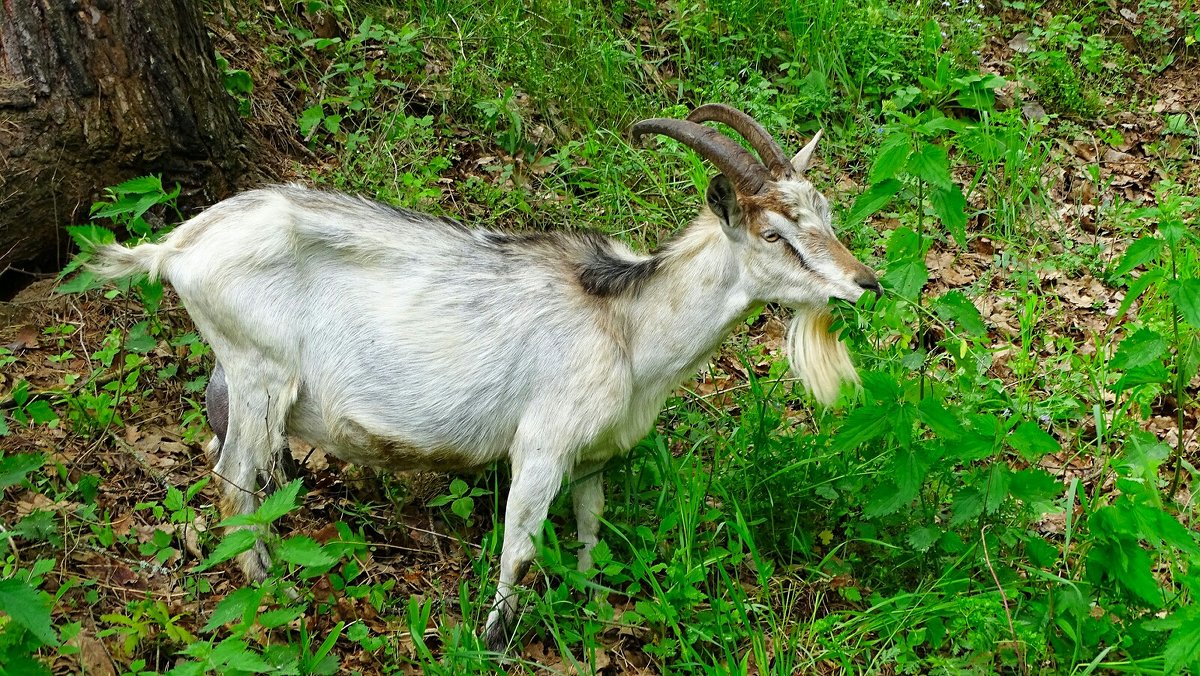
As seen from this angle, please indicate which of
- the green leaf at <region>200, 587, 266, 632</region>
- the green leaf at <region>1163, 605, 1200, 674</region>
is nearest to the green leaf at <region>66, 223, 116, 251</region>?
the green leaf at <region>200, 587, 266, 632</region>

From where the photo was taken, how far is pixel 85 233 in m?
4.10


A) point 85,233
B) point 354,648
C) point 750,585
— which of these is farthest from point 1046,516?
point 85,233

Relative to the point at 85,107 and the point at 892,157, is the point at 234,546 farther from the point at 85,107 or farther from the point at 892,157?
the point at 85,107

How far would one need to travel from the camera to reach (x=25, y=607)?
2412mm

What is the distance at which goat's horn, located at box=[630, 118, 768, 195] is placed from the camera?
3.50 meters

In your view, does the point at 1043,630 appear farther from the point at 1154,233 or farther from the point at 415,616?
the point at 1154,233

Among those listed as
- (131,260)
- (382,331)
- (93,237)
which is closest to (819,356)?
(382,331)

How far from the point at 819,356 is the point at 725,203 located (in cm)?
66

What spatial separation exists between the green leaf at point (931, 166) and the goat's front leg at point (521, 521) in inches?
59.1

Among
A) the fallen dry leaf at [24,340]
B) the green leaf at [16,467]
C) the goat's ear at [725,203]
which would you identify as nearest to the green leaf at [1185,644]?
the goat's ear at [725,203]

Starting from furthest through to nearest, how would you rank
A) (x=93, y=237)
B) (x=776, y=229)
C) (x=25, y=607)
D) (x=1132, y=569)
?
(x=93, y=237) < (x=776, y=229) < (x=1132, y=569) < (x=25, y=607)

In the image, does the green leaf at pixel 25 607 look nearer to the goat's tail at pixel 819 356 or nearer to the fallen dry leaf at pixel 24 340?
the fallen dry leaf at pixel 24 340

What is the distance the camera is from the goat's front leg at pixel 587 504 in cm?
389

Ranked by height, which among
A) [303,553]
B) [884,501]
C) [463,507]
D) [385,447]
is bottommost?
[463,507]
